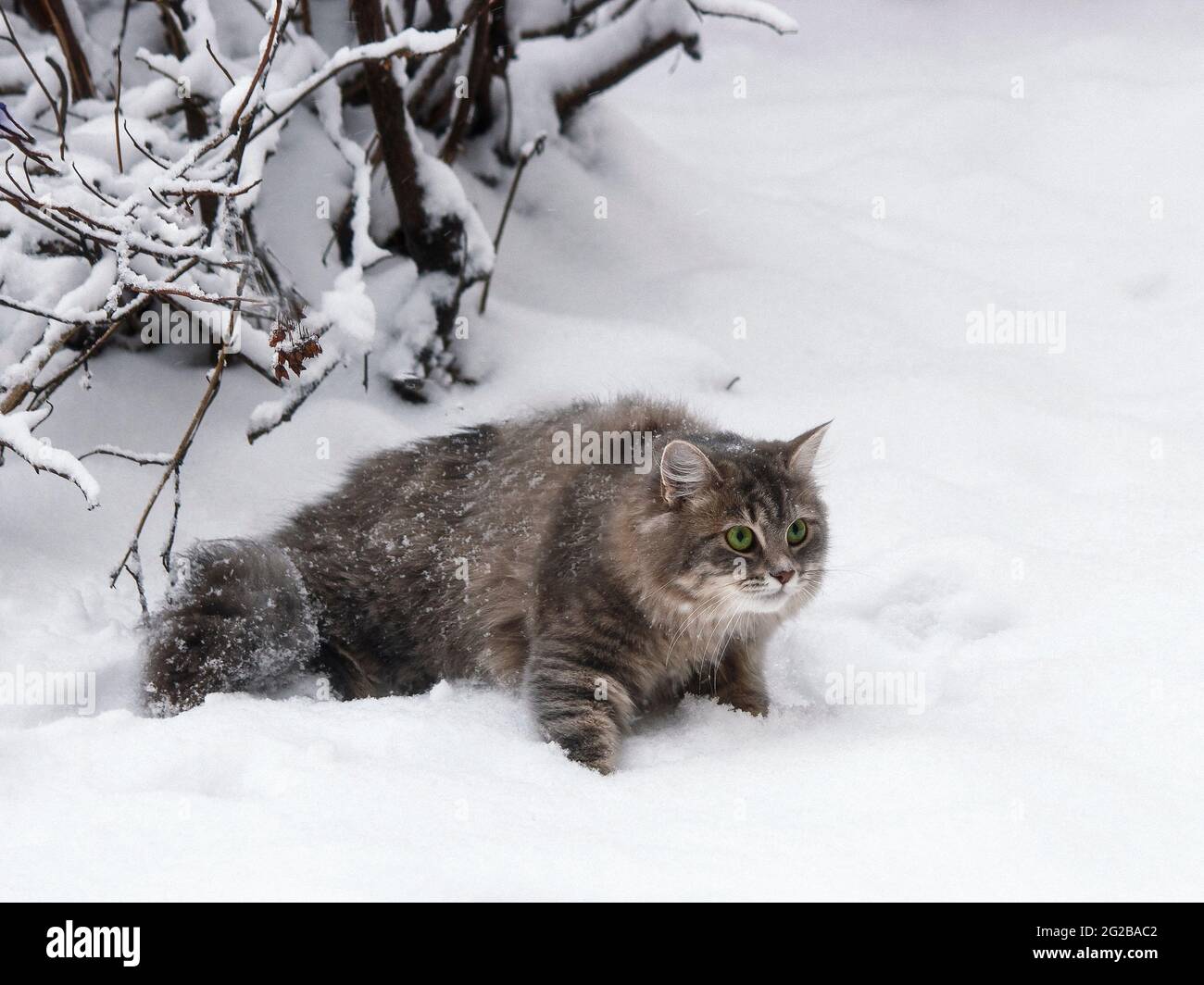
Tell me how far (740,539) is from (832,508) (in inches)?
49.8

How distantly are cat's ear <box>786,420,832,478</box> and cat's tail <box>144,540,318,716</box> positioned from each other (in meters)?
1.55

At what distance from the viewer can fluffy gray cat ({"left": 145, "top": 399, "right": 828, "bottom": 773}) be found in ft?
10.4

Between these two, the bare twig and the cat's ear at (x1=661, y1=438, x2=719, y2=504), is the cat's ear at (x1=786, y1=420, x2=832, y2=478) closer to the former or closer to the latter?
the cat's ear at (x1=661, y1=438, x2=719, y2=504)

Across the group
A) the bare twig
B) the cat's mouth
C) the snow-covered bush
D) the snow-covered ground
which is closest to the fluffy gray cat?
the cat's mouth

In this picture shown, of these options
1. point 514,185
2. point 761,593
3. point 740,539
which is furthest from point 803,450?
point 514,185

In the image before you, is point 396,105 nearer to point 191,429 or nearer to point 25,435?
point 191,429

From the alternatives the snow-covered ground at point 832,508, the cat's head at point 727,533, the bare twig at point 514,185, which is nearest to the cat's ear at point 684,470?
the cat's head at point 727,533

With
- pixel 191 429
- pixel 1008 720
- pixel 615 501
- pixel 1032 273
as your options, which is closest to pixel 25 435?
pixel 191 429

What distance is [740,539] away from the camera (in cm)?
318

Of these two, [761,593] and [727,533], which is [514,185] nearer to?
[727,533]

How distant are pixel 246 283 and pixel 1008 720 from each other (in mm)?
2749

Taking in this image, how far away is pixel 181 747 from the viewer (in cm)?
268

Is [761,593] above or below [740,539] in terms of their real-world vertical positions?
below

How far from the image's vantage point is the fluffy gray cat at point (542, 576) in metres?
3.17
